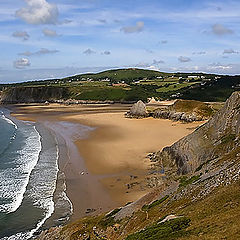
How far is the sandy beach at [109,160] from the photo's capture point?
27156 mm

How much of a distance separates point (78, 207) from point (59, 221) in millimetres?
2686

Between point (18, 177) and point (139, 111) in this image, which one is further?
point (139, 111)

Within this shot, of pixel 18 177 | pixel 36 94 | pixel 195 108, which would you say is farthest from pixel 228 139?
pixel 36 94

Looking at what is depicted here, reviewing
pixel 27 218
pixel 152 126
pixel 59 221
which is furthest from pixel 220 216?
pixel 152 126

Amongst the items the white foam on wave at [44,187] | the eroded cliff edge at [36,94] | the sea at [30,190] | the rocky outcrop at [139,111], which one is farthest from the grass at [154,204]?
the eroded cliff edge at [36,94]

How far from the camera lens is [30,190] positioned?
28.8m

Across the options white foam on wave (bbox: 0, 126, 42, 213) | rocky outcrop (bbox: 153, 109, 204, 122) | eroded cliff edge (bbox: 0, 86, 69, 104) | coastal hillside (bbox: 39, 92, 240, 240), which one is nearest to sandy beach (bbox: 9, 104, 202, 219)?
rocky outcrop (bbox: 153, 109, 204, 122)

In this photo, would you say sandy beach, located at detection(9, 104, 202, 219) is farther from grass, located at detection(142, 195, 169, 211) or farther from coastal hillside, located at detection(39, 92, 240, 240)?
grass, located at detection(142, 195, 169, 211)

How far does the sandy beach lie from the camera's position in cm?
2716

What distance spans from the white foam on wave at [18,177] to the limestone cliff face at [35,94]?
106 meters

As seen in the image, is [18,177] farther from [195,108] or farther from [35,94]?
[35,94]

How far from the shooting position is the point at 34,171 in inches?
1357

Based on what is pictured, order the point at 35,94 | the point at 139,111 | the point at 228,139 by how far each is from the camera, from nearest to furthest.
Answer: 1. the point at 228,139
2. the point at 139,111
3. the point at 35,94

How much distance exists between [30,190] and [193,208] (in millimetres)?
19131
